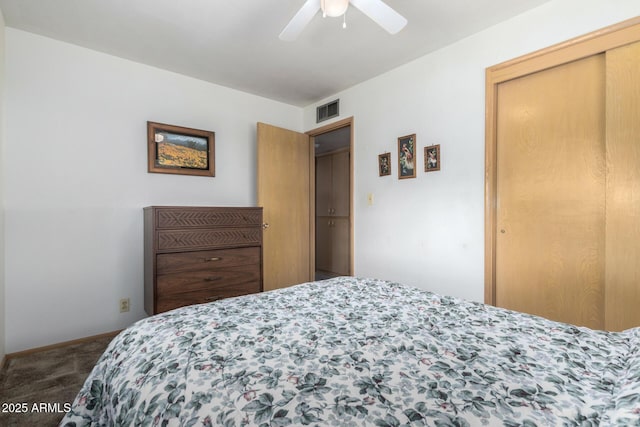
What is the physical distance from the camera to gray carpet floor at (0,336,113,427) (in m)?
1.51

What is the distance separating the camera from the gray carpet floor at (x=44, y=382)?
1.51 meters

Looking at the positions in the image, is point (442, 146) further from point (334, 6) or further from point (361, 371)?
point (361, 371)

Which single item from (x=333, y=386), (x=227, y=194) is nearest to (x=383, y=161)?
(x=227, y=194)

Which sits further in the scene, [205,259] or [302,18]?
[205,259]

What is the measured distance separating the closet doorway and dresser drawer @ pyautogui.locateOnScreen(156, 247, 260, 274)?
2187 mm

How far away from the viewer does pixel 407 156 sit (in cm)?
269

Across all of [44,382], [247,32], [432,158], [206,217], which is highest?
[247,32]

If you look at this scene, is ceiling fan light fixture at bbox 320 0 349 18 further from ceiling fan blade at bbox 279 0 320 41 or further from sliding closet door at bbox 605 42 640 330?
sliding closet door at bbox 605 42 640 330

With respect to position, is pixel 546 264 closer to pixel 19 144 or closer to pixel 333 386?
pixel 333 386

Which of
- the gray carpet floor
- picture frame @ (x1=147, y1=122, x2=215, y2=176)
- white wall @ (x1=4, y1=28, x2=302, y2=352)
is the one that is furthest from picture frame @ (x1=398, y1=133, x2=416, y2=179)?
the gray carpet floor

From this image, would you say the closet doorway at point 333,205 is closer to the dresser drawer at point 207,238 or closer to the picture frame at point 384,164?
the picture frame at point 384,164

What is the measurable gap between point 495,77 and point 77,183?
3.30 metres

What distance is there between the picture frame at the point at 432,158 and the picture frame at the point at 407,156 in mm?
115

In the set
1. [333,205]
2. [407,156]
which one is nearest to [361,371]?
[407,156]
